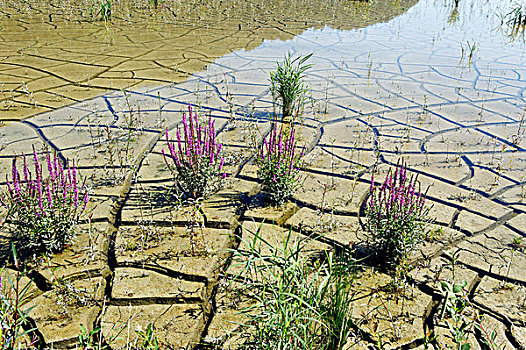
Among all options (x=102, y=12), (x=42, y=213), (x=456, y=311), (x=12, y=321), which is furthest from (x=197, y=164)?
(x=102, y=12)

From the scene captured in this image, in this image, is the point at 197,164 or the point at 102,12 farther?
the point at 102,12

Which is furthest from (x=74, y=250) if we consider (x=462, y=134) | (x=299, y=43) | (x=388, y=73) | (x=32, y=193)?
(x=299, y=43)

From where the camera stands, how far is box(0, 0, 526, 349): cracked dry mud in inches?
105

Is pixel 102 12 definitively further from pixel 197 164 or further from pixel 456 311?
pixel 456 311

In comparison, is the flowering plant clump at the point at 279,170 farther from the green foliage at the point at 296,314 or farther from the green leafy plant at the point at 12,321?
the green leafy plant at the point at 12,321

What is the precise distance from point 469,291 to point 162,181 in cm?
244

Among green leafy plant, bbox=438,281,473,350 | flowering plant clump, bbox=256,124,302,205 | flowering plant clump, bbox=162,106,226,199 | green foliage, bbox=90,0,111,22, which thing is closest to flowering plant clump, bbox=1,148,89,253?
flowering plant clump, bbox=162,106,226,199

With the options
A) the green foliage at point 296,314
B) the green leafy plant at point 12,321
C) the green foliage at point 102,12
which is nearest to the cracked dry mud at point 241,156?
the green leafy plant at point 12,321

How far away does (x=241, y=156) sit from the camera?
4.38 meters

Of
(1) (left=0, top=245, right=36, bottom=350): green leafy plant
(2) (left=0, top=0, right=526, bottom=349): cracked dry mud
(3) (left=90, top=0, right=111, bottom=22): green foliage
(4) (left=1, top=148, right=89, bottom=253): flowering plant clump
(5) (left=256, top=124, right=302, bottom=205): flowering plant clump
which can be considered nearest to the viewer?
(1) (left=0, top=245, right=36, bottom=350): green leafy plant

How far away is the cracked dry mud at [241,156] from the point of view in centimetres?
266

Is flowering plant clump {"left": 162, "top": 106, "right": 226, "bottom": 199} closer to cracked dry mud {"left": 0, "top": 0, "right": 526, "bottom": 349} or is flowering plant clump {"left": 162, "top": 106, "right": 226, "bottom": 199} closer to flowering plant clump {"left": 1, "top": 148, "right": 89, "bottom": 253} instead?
cracked dry mud {"left": 0, "top": 0, "right": 526, "bottom": 349}

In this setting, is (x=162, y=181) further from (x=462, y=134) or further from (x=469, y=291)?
(x=462, y=134)

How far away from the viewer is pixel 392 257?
9.66 feet
